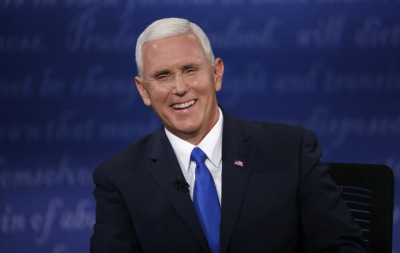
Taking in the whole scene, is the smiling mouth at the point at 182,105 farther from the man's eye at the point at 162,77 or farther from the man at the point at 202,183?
the man's eye at the point at 162,77

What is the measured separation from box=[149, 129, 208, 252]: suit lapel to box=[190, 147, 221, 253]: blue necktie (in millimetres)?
37

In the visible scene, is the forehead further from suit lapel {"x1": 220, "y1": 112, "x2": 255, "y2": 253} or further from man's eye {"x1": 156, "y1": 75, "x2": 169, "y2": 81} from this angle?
suit lapel {"x1": 220, "y1": 112, "x2": 255, "y2": 253}

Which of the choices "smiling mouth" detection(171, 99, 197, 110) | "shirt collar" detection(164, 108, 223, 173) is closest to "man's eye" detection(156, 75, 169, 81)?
"smiling mouth" detection(171, 99, 197, 110)

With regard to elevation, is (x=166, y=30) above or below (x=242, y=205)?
above

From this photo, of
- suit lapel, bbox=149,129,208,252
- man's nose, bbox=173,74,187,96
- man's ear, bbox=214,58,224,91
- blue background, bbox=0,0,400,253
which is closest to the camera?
suit lapel, bbox=149,129,208,252

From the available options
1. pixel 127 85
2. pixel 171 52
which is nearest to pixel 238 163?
pixel 171 52

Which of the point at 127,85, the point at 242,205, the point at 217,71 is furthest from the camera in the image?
the point at 127,85

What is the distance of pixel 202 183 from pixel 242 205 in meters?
0.16

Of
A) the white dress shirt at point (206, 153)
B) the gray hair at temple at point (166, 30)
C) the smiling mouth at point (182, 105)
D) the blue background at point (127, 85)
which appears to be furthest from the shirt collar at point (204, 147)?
the blue background at point (127, 85)

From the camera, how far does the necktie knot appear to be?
1867 mm

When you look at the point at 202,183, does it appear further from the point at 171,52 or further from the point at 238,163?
the point at 171,52

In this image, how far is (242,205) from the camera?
5.92 feet

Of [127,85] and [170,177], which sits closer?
[170,177]

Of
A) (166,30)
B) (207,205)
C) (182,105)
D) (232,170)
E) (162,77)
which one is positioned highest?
(166,30)
